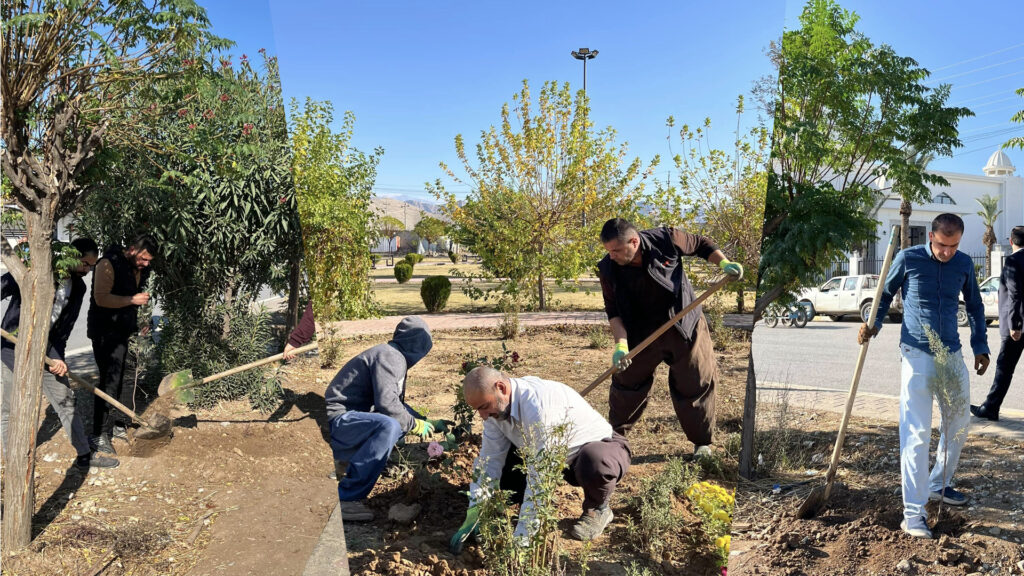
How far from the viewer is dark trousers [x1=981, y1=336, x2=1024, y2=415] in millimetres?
4531

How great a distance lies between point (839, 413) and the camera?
16.1 feet

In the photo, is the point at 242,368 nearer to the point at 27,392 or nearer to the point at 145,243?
the point at 145,243

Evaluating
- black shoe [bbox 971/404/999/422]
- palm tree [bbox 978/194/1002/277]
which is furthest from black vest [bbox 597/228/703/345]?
black shoe [bbox 971/404/999/422]

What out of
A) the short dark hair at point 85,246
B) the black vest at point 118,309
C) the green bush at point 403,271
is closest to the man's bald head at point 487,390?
the green bush at point 403,271

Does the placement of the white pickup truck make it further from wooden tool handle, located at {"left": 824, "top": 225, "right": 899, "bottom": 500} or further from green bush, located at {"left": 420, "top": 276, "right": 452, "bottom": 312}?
green bush, located at {"left": 420, "top": 276, "right": 452, "bottom": 312}

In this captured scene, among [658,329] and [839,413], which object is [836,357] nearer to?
[839,413]

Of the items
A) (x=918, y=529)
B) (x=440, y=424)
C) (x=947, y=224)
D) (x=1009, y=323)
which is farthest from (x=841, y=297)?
(x=1009, y=323)

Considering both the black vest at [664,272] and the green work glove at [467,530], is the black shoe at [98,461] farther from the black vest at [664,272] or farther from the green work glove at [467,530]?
the black vest at [664,272]

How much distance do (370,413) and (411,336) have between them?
0.41 meters

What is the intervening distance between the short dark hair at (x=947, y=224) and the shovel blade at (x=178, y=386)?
3280 mm

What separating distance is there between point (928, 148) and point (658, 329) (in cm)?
156

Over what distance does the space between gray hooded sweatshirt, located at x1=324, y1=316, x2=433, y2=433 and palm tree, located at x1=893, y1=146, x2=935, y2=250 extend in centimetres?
198

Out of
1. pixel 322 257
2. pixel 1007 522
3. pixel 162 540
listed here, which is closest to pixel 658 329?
pixel 322 257

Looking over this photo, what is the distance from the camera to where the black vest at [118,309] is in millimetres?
2797
